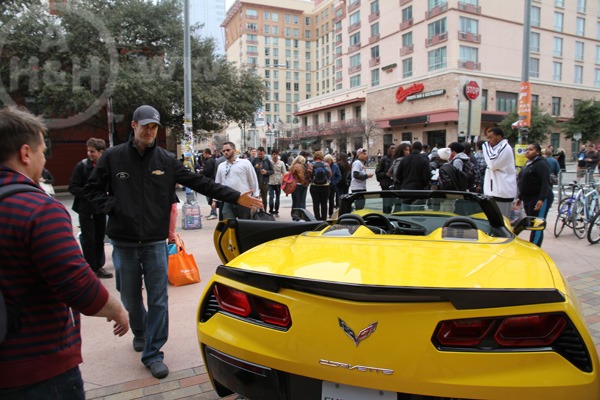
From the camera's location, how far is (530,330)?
169 cm

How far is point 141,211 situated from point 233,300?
4.15 feet

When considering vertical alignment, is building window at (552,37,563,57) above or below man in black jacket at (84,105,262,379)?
above

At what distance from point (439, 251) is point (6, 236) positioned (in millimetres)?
2006

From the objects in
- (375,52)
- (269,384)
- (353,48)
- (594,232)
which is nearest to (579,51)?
(375,52)

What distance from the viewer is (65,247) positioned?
152 centimetres

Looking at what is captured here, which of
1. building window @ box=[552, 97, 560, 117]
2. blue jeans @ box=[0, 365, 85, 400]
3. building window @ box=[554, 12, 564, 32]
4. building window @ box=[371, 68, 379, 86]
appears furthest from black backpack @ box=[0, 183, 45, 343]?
building window @ box=[554, 12, 564, 32]

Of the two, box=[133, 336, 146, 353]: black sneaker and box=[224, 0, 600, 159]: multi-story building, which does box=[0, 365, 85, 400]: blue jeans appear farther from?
box=[224, 0, 600, 159]: multi-story building

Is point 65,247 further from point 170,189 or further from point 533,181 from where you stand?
point 533,181

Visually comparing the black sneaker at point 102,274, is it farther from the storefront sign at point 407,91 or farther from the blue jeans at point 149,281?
the storefront sign at point 407,91

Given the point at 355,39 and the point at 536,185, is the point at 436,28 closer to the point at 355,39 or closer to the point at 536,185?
the point at 355,39

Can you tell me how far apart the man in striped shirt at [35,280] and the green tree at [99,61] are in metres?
19.2

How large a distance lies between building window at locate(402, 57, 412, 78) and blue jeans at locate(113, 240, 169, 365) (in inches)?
1912

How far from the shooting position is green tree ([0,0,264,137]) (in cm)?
1870

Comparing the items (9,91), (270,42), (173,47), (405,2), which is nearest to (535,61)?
(405,2)
